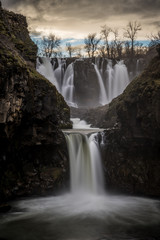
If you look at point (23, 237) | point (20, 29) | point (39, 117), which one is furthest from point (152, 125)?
point (20, 29)

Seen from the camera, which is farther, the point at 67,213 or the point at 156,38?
the point at 156,38

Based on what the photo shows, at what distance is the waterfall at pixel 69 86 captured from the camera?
30747 mm

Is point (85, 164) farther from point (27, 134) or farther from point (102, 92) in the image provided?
point (102, 92)

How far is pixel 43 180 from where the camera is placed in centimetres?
1096

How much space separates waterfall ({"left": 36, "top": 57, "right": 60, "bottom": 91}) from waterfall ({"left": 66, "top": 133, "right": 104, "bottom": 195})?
1883 cm

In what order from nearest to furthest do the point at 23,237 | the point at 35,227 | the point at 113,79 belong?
1. the point at 23,237
2. the point at 35,227
3. the point at 113,79

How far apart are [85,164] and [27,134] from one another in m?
3.60

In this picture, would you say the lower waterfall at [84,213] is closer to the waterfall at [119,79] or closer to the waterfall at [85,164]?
the waterfall at [85,164]

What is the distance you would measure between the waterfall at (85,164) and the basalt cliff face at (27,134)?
444 mm

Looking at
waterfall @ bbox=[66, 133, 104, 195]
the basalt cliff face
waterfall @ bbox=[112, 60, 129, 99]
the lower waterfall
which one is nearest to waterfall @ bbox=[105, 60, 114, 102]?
waterfall @ bbox=[112, 60, 129, 99]

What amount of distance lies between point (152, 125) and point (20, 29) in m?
9.45

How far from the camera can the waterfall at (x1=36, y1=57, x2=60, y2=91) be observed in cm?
3049

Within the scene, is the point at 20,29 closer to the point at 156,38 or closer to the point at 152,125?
the point at 152,125

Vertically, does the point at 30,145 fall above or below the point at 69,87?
below
